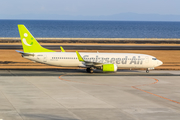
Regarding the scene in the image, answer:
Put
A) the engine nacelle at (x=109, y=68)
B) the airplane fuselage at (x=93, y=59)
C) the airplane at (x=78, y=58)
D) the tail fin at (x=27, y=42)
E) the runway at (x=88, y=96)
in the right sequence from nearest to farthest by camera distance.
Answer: the runway at (x=88, y=96)
the engine nacelle at (x=109, y=68)
the airplane at (x=78, y=58)
the airplane fuselage at (x=93, y=59)
the tail fin at (x=27, y=42)

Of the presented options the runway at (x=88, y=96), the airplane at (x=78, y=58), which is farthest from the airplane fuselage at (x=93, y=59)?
the runway at (x=88, y=96)

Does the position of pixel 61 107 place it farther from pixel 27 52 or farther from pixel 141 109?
pixel 27 52

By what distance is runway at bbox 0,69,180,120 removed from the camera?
87.9ft

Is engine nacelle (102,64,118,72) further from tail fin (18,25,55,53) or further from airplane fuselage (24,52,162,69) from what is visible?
tail fin (18,25,55,53)

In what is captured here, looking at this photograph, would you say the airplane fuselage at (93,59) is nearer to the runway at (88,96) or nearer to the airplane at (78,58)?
the airplane at (78,58)

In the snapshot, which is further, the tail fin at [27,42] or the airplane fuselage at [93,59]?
the tail fin at [27,42]

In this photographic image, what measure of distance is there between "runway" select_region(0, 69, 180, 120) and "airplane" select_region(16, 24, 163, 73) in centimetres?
156

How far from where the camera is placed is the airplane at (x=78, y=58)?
1998 inches

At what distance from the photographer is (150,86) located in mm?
41312

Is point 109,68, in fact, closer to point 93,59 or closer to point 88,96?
point 93,59

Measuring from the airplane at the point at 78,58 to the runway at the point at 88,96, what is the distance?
5.11 ft

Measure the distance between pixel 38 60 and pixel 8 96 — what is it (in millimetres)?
18276

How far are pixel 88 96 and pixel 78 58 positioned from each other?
16582 mm

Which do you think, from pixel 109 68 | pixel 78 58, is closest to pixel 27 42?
pixel 78 58
